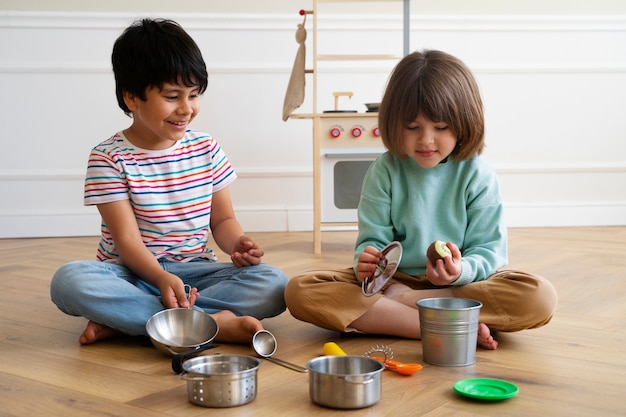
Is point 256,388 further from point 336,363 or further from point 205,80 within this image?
point 205,80

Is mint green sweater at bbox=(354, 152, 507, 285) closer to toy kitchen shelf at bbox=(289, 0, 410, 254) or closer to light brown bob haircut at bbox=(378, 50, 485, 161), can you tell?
light brown bob haircut at bbox=(378, 50, 485, 161)

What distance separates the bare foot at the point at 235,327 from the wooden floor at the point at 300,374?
0.02m

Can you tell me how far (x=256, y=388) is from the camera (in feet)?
3.51

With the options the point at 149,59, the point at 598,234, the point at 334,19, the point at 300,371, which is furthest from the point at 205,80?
the point at 598,234

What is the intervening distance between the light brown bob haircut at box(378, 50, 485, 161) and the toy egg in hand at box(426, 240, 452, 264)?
24 centimetres

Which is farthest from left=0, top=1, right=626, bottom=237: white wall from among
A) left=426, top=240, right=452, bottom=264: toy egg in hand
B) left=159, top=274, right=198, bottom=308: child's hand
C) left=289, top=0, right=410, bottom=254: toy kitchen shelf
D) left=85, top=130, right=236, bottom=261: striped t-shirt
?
left=426, top=240, right=452, bottom=264: toy egg in hand

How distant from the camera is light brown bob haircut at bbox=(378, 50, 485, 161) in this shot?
1.40m

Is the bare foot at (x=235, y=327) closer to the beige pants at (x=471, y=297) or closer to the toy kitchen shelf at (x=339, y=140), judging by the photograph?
the beige pants at (x=471, y=297)

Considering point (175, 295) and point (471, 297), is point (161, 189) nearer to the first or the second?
point (175, 295)

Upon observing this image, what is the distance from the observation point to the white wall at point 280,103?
313cm

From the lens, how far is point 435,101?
4.55 ft

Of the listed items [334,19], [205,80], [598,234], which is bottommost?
[598,234]

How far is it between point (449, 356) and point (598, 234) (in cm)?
201

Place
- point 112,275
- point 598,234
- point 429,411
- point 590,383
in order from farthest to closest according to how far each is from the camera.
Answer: point 598,234
point 112,275
point 590,383
point 429,411
